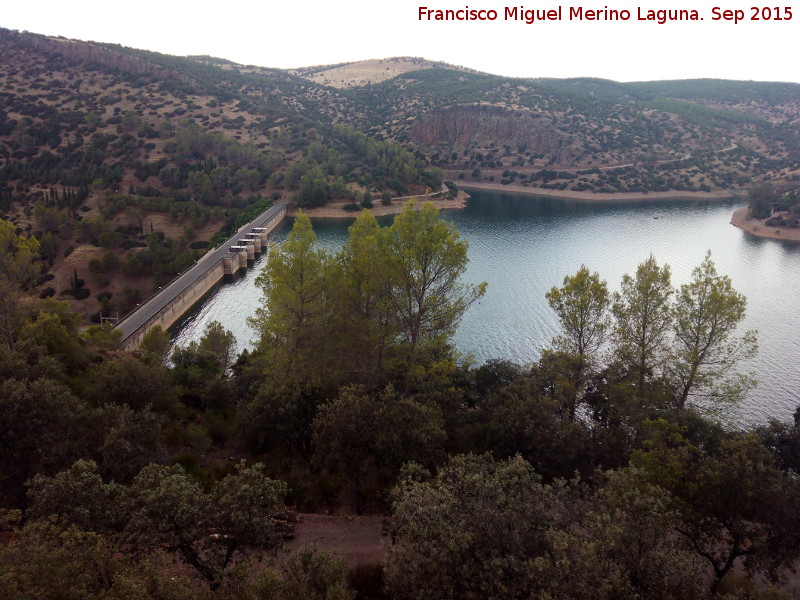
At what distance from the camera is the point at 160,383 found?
18078 mm

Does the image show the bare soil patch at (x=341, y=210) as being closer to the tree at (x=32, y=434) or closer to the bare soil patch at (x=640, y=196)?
the bare soil patch at (x=640, y=196)

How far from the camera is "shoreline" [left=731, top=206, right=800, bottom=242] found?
2625 inches

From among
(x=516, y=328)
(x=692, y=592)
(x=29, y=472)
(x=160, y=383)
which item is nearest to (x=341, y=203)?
(x=516, y=328)

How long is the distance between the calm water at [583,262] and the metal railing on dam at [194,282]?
1626mm

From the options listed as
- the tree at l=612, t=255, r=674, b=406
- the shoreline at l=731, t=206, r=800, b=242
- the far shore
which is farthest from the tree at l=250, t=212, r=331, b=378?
the shoreline at l=731, t=206, r=800, b=242

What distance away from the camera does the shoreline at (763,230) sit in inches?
2625

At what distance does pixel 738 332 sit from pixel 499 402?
91.4ft

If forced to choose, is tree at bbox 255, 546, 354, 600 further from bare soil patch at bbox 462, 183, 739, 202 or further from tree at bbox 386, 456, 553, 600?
bare soil patch at bbox 462, 183, 739, 202

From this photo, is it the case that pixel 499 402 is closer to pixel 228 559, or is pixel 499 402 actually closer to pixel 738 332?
pixel 228 559

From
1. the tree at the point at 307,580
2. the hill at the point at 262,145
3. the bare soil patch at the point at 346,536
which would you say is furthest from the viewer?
the hill at the point at 262,145

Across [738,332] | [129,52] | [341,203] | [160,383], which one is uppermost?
[129,52]

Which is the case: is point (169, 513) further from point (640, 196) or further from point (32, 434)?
point (640, 196)

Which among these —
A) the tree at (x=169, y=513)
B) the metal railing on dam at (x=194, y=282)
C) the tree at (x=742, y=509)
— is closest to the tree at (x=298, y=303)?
the tree at (x=169, y=513)

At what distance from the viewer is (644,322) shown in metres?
21.7
